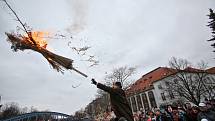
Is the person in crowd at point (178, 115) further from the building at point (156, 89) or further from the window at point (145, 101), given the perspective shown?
the window at point (145, 101)

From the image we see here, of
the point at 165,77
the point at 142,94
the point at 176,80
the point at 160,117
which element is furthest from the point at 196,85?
the point at 160,117

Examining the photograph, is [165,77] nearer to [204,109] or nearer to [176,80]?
[176,80]

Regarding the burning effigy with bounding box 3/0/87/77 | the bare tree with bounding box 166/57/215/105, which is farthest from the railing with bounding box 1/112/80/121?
the bare tree with bounding box 166/57/215/105

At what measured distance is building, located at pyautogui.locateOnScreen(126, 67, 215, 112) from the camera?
5119 centimetres

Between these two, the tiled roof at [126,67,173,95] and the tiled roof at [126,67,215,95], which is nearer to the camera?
the tiled roof at [126,67,215,95]

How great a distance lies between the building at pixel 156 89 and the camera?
51.2m

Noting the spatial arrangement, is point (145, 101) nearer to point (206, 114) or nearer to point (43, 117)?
point (43, 117)

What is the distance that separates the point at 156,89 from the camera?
193 ft

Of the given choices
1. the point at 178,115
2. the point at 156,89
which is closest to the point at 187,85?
the point at 156,89

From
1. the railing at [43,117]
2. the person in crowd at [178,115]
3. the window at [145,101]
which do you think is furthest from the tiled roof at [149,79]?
the person in crowd at [178,115]

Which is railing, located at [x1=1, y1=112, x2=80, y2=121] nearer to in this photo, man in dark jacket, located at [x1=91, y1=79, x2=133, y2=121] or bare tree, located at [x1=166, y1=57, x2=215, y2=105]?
man in dark jacket, located at [x1=91, y1=79, x2=133, y2=121]

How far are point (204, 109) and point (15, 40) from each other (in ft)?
26.4

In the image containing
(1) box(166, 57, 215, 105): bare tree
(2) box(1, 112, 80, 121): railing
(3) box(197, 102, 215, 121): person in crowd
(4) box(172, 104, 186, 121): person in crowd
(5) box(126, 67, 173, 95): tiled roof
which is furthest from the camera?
(5) box(126, 67, 173, 95): tiled roof

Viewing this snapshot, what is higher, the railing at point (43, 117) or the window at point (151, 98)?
the window at point (151, 98)
